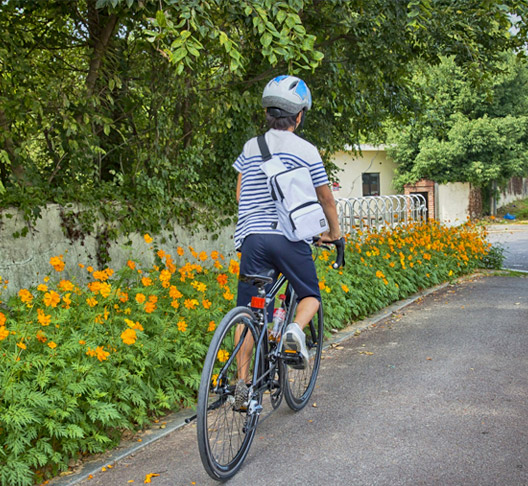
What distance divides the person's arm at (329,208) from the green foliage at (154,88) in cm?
221

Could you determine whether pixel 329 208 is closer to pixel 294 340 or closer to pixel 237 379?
pixel 294 340

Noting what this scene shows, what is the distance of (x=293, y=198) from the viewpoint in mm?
3436

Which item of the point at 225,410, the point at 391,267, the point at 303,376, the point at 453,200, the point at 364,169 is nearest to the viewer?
the point at 225,410

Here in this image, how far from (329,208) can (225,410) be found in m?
1.31

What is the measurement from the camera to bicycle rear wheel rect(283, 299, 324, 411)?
160 inches

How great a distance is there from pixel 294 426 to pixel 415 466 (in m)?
0.93

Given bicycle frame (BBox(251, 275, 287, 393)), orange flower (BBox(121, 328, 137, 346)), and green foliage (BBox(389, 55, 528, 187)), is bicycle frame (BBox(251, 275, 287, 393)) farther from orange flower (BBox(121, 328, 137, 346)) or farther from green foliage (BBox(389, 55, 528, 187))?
green foliage (BBox(389, 55, 528, 187))

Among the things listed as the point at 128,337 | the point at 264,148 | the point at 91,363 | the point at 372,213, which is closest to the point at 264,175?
the point at 264,148

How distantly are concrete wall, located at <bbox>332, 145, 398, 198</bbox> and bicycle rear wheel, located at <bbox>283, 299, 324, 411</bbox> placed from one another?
84.9 ft

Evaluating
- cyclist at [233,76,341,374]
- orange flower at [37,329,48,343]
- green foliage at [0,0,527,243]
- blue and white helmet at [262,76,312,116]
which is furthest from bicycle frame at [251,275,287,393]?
green foliage at [0,0,527,243]

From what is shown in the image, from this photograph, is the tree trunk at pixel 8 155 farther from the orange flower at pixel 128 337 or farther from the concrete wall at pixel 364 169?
the concrete wall at pixel 364 169

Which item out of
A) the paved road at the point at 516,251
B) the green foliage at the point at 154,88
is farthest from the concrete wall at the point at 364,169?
the green foliage at the point at 154,88

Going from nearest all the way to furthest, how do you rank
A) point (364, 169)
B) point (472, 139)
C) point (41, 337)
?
point (41, 337) < point (472, 139) < point (364, 169)

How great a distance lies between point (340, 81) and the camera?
798cm
